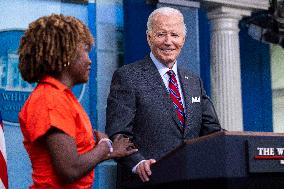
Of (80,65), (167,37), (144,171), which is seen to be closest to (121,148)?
(144,171)

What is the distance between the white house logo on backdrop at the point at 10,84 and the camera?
4.10 m

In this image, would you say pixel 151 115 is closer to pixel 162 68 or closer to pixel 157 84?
pixel 157 84

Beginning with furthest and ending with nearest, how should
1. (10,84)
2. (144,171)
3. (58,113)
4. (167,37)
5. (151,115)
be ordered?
(10,84)
(167,37)
(151,115)
(144,171)
(58,113)

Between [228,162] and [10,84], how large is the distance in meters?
2.97

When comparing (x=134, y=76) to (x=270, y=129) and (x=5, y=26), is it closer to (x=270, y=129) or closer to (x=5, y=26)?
(x=5, y=26)

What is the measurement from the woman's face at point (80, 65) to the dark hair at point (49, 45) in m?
0.02

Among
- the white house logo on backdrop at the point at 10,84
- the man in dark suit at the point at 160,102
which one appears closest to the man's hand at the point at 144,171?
the man in dark suit at the point at 160,102

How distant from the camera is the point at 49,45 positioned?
143 cm

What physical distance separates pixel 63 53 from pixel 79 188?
0.36 m

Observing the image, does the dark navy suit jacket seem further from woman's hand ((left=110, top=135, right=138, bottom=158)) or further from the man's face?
woman's hand ((left=110, top=135, right=138, bottom=158))

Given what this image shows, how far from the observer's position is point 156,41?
7.02ft

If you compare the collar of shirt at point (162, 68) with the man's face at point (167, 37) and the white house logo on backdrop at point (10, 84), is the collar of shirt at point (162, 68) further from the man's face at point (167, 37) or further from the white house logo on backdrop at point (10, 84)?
the white house logo on backdrop at point (10, 84)

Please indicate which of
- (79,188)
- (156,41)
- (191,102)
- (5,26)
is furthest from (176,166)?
(5,26)

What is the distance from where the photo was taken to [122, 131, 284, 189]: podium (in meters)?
1.44
